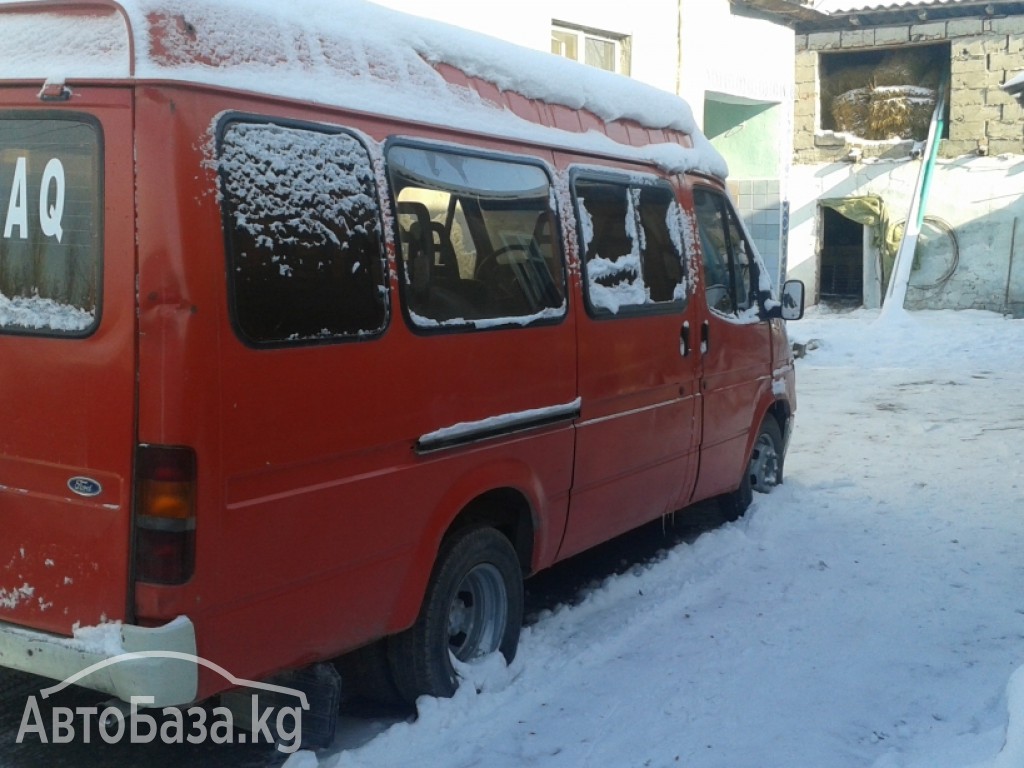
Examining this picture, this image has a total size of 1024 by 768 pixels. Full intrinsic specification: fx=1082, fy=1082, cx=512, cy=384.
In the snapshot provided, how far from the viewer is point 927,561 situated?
581 cm

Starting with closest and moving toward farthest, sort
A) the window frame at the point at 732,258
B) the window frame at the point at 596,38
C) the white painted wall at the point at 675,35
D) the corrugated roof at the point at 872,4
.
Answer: the window frame at the point at 732,258
the white painted wall at the point at 675,35
the window frame at the point at 596,38
the corrugated roof at the point at 872,4

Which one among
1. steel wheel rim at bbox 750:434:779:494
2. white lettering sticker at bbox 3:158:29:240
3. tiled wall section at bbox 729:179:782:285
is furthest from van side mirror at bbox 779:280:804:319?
tiled wall section at bbox 729:179:782:285

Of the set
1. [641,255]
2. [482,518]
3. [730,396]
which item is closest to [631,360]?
[641,255]

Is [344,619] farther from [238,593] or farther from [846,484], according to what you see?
[846,484]

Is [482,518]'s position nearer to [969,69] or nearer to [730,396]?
[730,396]

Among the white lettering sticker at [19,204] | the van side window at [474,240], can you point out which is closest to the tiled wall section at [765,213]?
the van side window at [474,240]

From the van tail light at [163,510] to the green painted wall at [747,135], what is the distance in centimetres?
1395

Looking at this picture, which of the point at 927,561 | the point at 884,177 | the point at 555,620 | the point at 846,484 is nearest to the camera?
the point at 555,620

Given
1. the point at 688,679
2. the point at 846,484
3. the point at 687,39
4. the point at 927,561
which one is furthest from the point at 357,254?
the point at 687,39

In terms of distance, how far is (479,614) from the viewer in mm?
4250

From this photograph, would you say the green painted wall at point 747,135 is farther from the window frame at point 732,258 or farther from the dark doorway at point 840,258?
the window frame at point 732,258

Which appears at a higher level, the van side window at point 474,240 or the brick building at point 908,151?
the brick building at point 908,151

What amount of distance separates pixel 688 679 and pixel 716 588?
117 cm

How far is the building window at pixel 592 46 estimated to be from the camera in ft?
35.8
